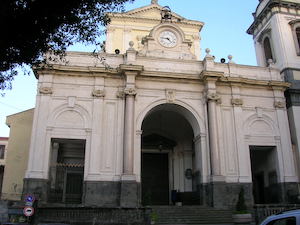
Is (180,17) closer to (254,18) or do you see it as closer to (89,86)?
(254,18)

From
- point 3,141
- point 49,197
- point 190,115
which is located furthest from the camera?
point 3,141

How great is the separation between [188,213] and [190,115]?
638 centimetres

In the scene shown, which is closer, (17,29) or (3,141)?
(17,29)

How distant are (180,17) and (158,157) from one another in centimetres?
1275

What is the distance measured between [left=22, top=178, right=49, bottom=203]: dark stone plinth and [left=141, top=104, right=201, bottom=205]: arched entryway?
23.7 ft

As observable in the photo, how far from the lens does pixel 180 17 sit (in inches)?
1126

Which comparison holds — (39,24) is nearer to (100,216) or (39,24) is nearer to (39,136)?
(100,216)

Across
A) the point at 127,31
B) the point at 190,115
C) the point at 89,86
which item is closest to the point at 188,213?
the point at 190,115

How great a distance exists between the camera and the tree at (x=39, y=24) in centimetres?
752

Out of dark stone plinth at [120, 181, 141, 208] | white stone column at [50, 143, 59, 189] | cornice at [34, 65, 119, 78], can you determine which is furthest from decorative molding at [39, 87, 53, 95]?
dark stone plinth at [120, 181, 141, 208]

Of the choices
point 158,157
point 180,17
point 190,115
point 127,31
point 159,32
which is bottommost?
point 158,157

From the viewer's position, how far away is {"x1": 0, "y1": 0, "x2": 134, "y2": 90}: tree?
296 inches

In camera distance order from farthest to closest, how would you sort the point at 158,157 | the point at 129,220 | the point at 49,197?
the point at 158,157
the point at 49,197
the point at 129,220

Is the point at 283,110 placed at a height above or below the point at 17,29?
above
